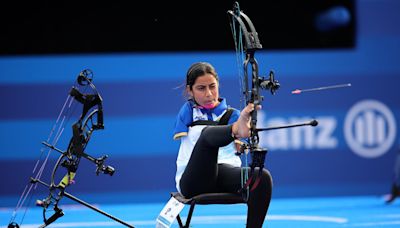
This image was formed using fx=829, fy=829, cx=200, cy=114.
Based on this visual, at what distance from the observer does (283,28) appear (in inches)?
356

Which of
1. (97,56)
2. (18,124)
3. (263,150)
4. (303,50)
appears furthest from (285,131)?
(263,150)

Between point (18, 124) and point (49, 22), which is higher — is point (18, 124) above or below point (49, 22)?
below

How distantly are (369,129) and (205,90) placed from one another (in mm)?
3995

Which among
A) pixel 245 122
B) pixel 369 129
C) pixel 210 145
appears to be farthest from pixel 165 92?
pixel 245 122

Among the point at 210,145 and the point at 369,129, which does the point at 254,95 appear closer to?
the point at 210,145

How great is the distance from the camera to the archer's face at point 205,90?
488 cm

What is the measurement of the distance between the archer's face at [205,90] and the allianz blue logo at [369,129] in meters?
3.84

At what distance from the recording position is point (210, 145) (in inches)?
174

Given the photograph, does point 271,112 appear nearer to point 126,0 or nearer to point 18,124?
point 126,0

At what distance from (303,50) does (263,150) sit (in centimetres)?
441

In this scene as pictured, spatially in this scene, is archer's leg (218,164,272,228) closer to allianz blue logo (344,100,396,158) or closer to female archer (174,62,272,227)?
female archer (174,62,272,227)

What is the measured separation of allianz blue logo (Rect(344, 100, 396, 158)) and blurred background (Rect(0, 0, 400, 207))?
1cm

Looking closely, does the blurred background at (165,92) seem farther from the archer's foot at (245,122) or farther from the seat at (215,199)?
the archer's foot at (245,122)

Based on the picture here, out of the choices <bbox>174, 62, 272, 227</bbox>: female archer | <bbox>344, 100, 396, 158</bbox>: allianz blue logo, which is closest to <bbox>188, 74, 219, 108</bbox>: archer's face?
<bbox>174, 62, 272, 227</bbox>: female archer
